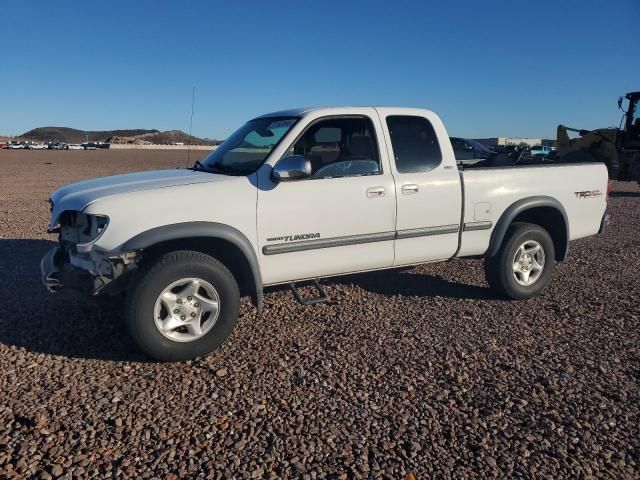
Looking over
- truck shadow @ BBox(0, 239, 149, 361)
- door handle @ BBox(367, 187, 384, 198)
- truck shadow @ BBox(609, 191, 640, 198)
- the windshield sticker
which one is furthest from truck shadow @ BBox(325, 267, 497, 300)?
truck shadow @ BBox(609, 191, 640, 198)

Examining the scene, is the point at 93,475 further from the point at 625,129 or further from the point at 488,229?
the point at 625,129

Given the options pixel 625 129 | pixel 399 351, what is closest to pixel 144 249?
pixel 399 351

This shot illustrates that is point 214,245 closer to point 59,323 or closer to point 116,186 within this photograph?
point 116,186

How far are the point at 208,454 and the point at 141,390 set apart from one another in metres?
0.94

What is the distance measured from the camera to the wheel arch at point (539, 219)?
544 centimetres

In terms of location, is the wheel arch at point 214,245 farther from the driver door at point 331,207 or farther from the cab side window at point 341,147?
the cab side window at point 341,147

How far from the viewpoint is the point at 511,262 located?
218 inches

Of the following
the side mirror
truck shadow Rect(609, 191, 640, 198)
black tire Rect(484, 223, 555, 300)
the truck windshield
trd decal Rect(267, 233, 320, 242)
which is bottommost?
black tire Rect(484, 223, 555, 300)

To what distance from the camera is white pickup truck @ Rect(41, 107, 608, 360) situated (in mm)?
3941

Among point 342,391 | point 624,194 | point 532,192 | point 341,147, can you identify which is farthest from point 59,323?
point 624,194

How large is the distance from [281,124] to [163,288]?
1815 millimetres

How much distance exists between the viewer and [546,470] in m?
2.83

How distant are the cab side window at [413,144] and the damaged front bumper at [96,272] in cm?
250

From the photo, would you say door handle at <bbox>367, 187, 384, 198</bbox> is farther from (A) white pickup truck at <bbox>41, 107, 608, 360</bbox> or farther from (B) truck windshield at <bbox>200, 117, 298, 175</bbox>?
(B) truck windshield at <bbox>200, 117, 298, 175</bbox>
